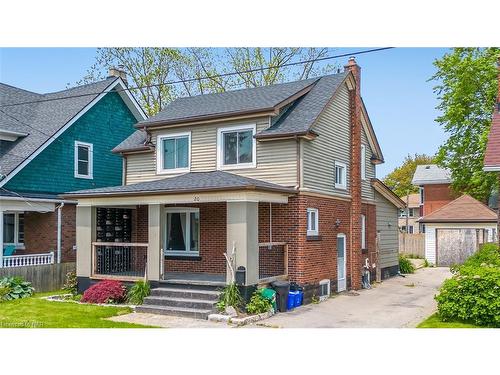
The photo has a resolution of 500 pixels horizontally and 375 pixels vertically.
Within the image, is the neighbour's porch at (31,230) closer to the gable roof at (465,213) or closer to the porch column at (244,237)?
the porch column at (244,237)

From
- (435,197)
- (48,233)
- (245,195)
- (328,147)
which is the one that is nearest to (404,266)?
(328,147)

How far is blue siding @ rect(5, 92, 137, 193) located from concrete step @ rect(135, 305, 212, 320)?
702 centimetres

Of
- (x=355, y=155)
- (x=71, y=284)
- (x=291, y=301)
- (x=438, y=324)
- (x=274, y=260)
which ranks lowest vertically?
(x=438, y=324)

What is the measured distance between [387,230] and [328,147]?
7146 mm

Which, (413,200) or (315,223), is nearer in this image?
(315,223)

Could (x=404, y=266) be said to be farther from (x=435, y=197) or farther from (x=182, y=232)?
(x=182, y=232)

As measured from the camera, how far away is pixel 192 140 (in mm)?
16719

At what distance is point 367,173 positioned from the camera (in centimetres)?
2009

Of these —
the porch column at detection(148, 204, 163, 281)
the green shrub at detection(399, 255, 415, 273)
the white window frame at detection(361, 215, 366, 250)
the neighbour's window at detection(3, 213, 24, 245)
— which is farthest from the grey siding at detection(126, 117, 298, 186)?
the green shrub at detection(399, 255, 415, 273)

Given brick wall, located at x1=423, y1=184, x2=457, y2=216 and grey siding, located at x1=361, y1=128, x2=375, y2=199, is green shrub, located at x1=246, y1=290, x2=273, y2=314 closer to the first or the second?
grey siding, located at x1=361, y1=128, x2=375, y2=199

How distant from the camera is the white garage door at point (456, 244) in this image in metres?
26.0

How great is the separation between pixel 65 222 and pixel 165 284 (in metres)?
6.55

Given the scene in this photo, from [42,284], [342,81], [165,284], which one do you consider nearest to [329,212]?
[342,81]

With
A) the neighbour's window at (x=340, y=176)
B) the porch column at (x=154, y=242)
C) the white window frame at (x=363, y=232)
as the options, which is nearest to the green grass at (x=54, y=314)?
the porch column at (x=154, y=242)
